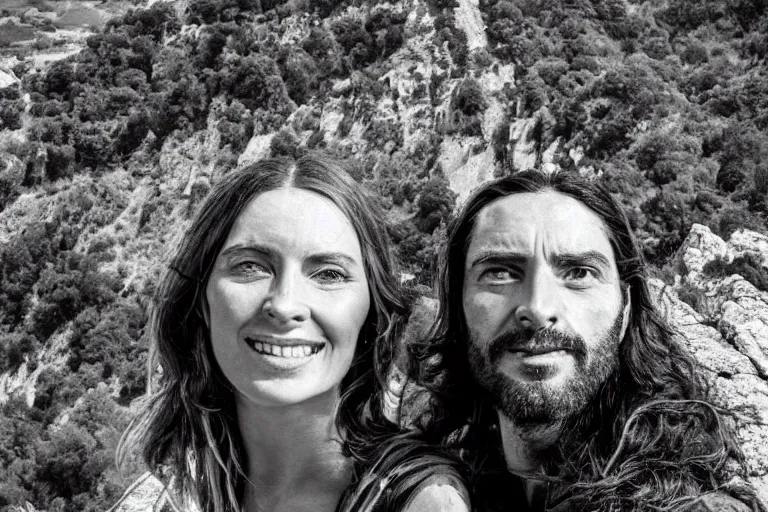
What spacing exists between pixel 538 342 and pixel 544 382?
0.53 ft

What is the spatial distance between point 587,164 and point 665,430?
2810 centimetres

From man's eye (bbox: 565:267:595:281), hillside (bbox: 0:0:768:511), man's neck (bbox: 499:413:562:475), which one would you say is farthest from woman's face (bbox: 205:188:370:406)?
hillside (bbox: 0:0:768:511)

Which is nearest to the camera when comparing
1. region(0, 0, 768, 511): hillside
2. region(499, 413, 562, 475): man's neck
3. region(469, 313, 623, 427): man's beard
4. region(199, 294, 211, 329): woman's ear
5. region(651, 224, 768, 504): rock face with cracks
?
region(469, 313, 623, 427): man's beard

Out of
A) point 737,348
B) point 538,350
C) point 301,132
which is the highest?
point 538,350

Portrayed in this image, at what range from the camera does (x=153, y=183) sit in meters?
39.2

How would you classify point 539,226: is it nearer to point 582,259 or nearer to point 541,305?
point 582,259

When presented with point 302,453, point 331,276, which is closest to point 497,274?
point 331,276

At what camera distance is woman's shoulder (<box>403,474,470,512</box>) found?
9.39 feet

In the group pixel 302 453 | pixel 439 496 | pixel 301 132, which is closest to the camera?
pixel 439 496

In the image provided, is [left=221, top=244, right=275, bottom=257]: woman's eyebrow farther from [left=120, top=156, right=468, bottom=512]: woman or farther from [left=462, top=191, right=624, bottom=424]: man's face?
[left=462, top=191, right=624, bottom=424]: man's face

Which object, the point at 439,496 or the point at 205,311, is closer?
the point at 439,496

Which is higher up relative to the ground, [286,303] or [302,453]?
[286,303]

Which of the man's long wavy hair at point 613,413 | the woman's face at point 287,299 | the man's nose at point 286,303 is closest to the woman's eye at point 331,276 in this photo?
the woman's face at point 287,299

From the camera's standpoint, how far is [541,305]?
10.1ft
